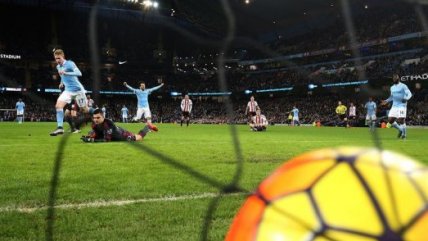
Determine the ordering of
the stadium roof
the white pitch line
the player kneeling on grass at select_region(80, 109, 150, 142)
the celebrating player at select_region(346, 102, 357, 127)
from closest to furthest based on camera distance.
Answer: the white pitch line, the player kneeling on grass at select_region(80, 109, 150, 142), the celebrating player at select_region(346, 102, 357, 127), the stadium roof

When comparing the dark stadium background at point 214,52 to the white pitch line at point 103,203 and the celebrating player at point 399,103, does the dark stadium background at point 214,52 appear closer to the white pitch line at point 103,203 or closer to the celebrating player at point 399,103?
the celebrating player at point 399,103

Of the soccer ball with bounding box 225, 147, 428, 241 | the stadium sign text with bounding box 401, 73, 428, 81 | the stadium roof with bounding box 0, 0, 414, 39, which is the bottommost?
the soccer ball with bounding box 225, 147, 428, 241

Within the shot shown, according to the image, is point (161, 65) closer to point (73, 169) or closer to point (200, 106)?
point (200, 106)

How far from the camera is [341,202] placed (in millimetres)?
1182

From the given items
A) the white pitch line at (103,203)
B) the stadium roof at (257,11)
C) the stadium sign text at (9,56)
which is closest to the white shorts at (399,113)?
the white pitch line at (103,203)

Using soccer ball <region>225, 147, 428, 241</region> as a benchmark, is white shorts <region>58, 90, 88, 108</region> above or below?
above

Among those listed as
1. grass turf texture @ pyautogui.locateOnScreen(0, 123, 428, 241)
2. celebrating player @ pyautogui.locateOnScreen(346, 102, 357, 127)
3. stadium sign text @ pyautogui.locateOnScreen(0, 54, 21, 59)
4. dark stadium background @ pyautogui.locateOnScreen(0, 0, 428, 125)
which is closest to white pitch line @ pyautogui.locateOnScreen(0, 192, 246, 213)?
grass turf texture @ pyautogui.locateOnScreen(0, 123, 428, 241)

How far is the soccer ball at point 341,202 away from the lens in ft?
3.69

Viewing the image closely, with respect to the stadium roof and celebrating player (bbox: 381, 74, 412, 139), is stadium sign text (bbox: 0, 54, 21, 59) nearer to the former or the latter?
the stadium roof

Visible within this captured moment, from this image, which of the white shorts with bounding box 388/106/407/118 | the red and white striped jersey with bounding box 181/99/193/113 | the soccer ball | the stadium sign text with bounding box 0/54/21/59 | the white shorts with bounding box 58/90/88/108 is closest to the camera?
A: the soccer ball

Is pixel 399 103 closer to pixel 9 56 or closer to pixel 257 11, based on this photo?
pixel 257 11

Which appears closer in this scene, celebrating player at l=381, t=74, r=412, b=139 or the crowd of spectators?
celebrating player at l=381, t=74, r=412, b=139

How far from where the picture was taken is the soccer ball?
1.12m

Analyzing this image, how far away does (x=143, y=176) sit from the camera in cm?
458
